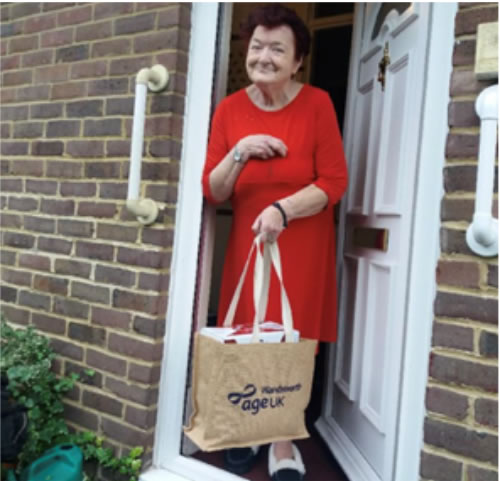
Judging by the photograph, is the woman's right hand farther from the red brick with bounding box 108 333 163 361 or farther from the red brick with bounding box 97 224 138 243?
the red brick with bounding box 108 333 163 361

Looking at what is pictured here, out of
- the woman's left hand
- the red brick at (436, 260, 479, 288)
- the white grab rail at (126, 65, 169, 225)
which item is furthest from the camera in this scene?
the white grab rail at (126, 65, 169, 225)

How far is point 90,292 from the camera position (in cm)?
230

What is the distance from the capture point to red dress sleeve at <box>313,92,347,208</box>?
1979 millimetres

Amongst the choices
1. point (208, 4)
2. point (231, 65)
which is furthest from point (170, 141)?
point (231, 65)

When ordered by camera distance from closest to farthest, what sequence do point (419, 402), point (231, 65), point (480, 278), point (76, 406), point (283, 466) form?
1. point (480, 278)
2. point (419, 402)
3. point (283, 466)
4. point (76, 406)
5. point (231, 65)

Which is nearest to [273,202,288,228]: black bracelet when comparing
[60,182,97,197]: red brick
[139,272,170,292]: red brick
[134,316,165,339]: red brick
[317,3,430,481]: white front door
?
[317,3,430,481]: white front door

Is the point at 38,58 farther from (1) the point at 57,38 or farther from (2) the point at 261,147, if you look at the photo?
(2) the point at 261,147

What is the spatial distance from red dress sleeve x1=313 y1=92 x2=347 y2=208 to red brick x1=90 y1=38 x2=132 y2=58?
2.92 ft

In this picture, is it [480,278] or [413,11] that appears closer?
[480,278]

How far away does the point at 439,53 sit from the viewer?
1.59 m

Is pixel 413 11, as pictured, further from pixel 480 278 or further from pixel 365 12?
pixel 480 278

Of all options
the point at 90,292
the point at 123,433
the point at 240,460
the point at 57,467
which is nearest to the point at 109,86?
the point at 90,292

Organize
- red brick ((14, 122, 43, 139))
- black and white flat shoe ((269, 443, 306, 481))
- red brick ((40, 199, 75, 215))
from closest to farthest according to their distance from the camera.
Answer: black and white flat shoe ((269, 443, 306, 481)), red brick ((40, 199, 75, 215)), red brick ((14, 122, 43, 139))

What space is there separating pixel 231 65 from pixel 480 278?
317 centimetres
